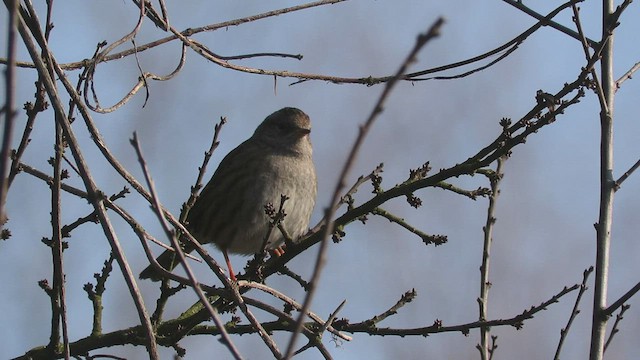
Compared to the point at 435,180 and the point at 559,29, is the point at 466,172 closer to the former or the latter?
the point at 435,180

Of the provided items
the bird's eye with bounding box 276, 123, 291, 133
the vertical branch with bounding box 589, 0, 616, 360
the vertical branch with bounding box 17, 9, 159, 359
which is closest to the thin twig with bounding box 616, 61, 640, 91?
the vertical branch with bounding box 589, 0, 616, 360

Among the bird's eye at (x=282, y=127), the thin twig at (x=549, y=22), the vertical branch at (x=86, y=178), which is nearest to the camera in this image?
the vertical branch at (x=86, y=178)

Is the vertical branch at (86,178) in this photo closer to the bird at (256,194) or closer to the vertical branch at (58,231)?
the vertical branch at (58,231)

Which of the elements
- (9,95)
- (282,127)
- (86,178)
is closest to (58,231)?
(86,178)

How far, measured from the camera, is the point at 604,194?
348 cm

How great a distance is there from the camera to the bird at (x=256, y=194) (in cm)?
611

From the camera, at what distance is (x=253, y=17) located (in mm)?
4543

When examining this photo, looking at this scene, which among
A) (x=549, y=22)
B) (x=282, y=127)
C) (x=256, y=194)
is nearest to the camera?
(x=549, y=22)

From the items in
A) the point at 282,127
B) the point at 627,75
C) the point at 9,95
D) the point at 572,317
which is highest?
the point at 282,127

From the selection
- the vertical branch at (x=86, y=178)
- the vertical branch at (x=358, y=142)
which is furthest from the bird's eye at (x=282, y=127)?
the vertical branch at (x=358, y=142)

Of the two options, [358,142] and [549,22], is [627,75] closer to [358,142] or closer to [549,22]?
[549,22]

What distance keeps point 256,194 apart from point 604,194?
121 inches

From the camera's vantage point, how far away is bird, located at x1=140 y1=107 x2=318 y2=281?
6.11m

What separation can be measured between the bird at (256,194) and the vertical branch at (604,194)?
8.71 feet
